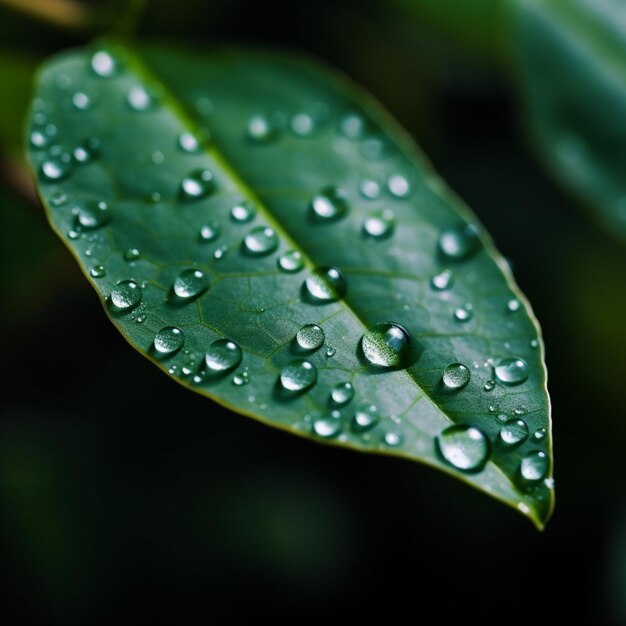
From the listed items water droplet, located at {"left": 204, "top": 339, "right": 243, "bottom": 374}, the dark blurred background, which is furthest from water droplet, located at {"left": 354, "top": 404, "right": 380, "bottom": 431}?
the dark blurred background

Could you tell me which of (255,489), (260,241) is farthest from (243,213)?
(255,489)

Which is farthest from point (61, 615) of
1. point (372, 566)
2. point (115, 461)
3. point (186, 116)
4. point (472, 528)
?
point (186, 116)

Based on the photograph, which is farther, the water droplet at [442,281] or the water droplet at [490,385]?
the water droplet at [442,281]

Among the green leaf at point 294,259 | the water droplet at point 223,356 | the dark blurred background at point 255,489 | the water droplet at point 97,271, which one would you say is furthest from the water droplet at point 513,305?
the dark blurred background at point 255,489

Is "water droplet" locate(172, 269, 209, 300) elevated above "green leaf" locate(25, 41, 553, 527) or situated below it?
below

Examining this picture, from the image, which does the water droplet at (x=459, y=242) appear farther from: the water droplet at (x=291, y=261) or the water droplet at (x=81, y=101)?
the water droplet at (x=81, y=101)

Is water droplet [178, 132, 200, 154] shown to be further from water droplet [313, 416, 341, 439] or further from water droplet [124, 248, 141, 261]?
water droplet [313, 416, 341, 439]

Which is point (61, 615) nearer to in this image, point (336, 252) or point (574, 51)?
point (336, 252)

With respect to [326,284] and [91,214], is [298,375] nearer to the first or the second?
[326,284]

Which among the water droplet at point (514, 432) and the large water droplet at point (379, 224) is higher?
the large water droplet at point (379, 224)
